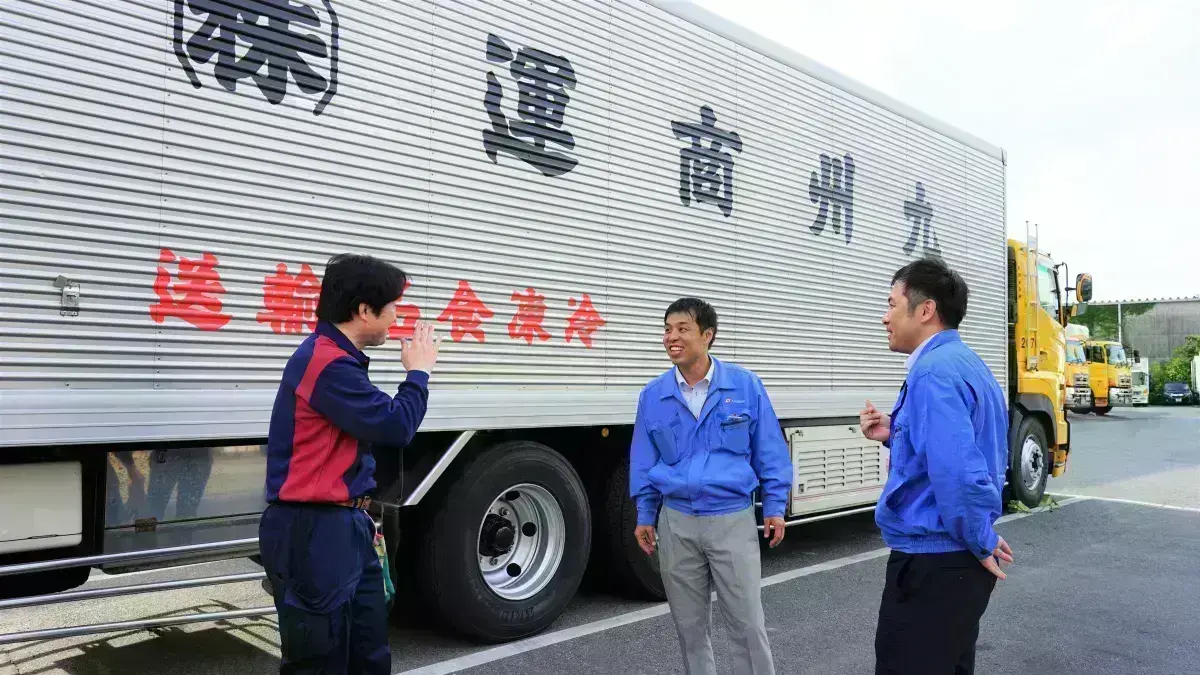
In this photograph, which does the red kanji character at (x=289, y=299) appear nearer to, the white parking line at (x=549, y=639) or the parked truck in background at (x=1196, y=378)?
the white parking line at (x=549, y=639)

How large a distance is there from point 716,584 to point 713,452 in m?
0.51

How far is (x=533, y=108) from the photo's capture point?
193 inches

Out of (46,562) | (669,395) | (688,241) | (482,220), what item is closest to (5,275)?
(46,562)

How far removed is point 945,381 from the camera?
2.51 m

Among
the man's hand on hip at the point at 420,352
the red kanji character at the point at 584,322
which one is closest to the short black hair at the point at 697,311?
the man's hand on hip at the point at 420,352

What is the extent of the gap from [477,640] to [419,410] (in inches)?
97.5

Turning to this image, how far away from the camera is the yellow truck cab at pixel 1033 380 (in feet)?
30.7

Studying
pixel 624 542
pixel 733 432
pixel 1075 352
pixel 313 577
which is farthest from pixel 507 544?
pixel 1075 352

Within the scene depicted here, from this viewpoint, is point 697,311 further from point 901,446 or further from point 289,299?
point 289,299

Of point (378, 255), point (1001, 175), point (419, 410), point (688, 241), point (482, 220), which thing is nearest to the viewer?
point (419, 410)

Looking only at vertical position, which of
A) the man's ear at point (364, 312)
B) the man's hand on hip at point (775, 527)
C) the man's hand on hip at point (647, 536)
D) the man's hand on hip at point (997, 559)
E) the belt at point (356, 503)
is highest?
the man's ear at point (364, 312)

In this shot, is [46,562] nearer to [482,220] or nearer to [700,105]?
[482,220]

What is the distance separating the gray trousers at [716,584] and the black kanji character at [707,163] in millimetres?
2911

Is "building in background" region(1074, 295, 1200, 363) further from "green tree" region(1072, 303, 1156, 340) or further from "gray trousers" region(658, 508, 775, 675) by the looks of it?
"gray trousers" region(658, 508, 775, 675)
